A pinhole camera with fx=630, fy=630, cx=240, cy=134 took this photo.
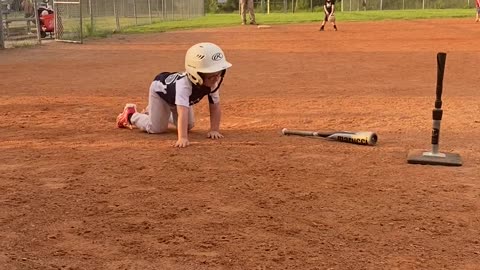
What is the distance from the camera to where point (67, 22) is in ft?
82.1

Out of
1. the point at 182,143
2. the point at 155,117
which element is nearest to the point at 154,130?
the point at 155,117

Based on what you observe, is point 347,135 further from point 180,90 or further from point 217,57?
point 180,90

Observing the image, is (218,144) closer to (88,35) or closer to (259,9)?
(88,35)

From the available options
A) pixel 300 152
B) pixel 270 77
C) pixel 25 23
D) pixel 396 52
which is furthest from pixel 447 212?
pixel 25 23

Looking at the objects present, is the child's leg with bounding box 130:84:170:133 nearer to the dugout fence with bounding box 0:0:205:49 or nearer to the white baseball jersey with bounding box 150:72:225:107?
the white baseball jersey with bounding box 150:72:225:107

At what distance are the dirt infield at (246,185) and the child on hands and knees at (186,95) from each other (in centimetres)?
18

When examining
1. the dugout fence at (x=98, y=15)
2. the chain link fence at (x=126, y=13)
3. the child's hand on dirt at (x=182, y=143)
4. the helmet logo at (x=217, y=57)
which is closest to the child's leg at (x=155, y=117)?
the child's hand on dirt at (x=182, y=143)

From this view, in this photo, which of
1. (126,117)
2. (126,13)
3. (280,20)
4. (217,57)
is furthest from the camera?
(280,20)

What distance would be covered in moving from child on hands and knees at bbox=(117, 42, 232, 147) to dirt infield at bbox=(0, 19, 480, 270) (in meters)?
0.18

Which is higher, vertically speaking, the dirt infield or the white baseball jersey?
the white baseball jersey

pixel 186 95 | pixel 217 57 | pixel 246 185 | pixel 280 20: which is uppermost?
pixel 217 57

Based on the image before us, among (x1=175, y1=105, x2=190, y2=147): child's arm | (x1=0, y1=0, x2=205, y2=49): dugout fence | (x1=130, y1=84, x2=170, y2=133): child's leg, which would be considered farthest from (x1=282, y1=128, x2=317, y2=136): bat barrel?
(x1=0, y1=0, x2=205, y2=49): dugout fence

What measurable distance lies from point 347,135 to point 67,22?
2071cm

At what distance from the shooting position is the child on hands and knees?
6.27 meters
